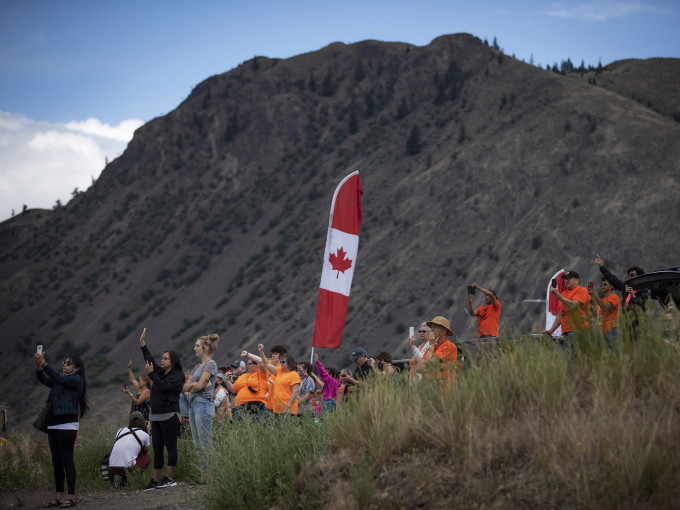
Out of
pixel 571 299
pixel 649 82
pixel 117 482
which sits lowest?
pixel 117 482

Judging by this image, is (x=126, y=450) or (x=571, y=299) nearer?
(x=571, y=299)

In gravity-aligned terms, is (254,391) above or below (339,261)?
below

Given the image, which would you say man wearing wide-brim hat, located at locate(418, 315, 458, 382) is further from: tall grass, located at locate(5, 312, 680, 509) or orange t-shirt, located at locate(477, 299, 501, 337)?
orange t-shirt, located at locate(477, 299, 501, 337)

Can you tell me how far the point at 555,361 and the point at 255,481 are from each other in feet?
9.24

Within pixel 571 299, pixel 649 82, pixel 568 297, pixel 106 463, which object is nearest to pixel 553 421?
pixel 571 299

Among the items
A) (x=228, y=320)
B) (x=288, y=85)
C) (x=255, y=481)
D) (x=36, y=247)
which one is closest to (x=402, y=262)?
(x=228, y=320)

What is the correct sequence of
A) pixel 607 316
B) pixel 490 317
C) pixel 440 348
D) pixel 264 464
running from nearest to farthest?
pixel 264 464, pixel 440 348, pixel 607 316, pixel 490 317

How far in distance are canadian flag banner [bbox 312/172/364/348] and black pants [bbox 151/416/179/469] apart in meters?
2.10

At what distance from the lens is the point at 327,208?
70.5 meters

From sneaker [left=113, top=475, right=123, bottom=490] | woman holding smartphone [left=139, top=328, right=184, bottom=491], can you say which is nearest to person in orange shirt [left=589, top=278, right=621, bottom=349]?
woman holding smartphone [left=139, top=328, right=184, bottom=491]

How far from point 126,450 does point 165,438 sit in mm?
1192

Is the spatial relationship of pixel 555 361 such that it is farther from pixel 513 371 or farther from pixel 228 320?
pixel 228 320

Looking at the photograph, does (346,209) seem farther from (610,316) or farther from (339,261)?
(610,316)

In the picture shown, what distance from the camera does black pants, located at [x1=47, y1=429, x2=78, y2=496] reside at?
910 cm
